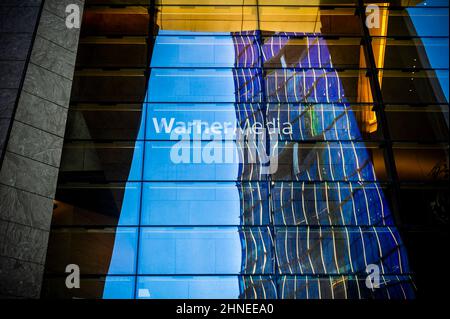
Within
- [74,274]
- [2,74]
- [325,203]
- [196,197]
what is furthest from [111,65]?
[325,203]

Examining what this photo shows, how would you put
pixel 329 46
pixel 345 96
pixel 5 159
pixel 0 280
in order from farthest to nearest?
pixel 329 46, pixel 345 96, pixel 5 159, pixel 0 280

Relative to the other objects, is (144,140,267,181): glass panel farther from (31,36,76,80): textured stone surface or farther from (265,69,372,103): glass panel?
(31,36,76,80): textured stone surface

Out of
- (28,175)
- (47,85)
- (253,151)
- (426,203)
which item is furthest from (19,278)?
(426,203)

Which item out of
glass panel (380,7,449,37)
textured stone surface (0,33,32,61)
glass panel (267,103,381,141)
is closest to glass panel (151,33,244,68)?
glass panel (267,103,381,141)

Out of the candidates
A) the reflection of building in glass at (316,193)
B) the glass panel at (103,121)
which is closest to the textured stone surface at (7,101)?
the glass panel at (103,121)

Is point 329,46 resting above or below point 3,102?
above

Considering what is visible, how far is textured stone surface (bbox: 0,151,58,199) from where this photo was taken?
1249 cm

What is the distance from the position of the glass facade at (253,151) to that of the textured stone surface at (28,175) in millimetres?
1031

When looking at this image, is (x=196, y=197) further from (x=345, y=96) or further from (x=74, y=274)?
(x=345, y=96)

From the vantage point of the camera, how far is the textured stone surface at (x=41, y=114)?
1344cm

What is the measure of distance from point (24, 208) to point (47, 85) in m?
3.72

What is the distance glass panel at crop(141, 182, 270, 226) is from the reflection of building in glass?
5.3 inches
